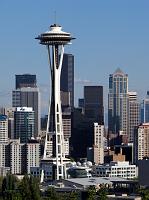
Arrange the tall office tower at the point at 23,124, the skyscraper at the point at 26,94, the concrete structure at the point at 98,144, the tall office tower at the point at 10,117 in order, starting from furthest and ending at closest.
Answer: the skyscraper at the point at 26,94 < the tall office tower at the point at 23,124 < the tall office tower at the point at 10,117 < the concrete structure at the point at 98,144

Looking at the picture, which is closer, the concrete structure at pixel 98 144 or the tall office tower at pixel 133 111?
the concrete structure at pixel 98 144

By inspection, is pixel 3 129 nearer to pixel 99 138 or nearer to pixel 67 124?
pixel 67 124

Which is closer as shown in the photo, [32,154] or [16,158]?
[16,158]

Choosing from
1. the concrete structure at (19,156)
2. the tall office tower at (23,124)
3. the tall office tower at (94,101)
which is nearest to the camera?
the concrete structure at (19,156)

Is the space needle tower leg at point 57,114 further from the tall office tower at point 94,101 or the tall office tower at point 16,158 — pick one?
the tall office tower at point 94,101

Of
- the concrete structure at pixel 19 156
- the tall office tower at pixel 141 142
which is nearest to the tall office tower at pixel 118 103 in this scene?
the tall office tower at pixel 141 142

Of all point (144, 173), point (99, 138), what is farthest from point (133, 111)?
point (144, 173)

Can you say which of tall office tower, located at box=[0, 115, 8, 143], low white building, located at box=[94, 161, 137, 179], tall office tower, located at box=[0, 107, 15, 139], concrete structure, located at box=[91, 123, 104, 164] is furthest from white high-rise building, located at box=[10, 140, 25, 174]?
tall office tower, located at box=[0, 107, 15, 139]
